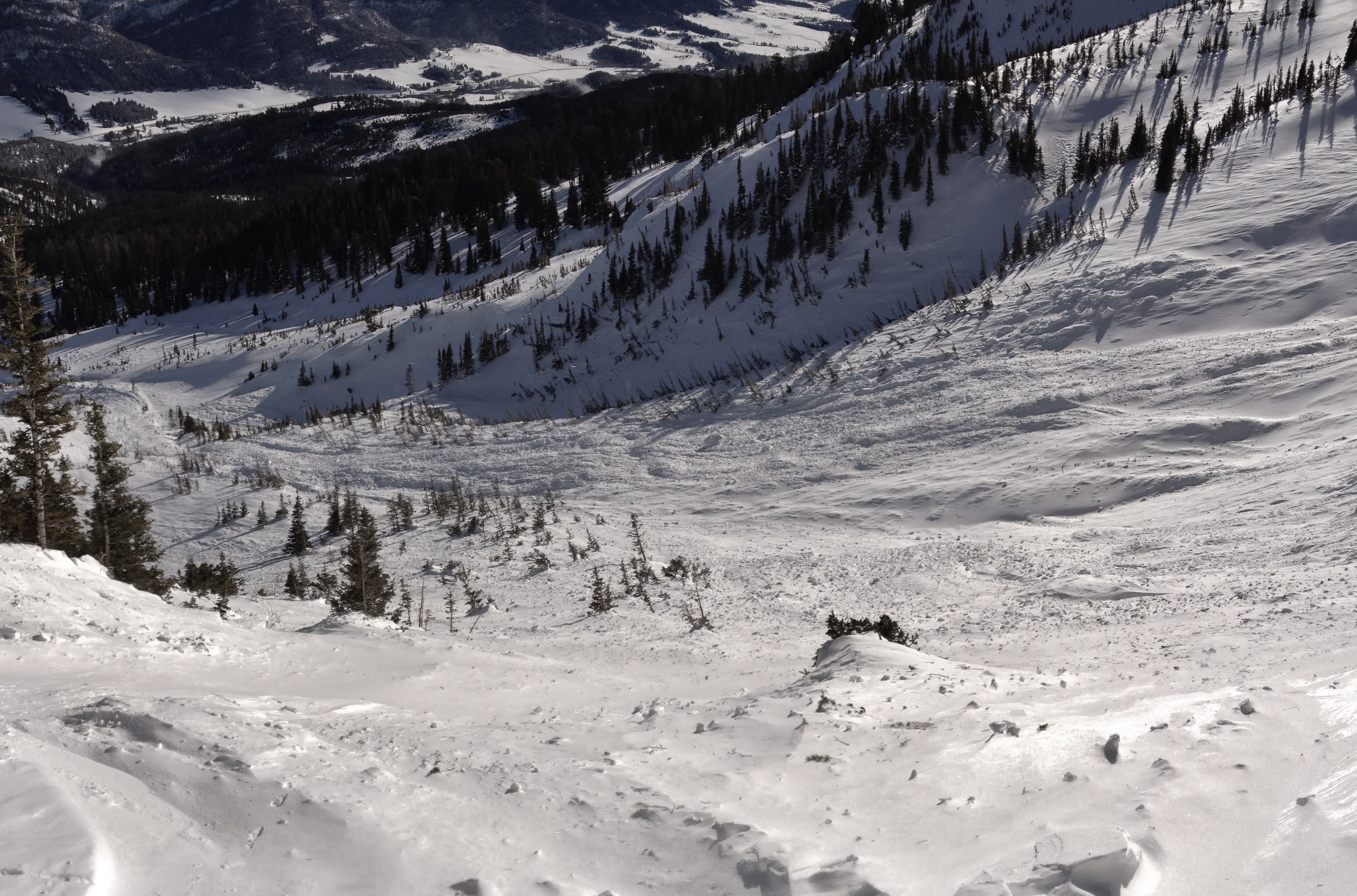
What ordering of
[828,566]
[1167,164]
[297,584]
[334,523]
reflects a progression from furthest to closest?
[1167,164] < [334,523] < [297,584] < [828,566]

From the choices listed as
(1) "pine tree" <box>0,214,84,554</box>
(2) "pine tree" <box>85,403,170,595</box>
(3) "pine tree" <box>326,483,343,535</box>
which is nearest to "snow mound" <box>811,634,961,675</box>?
(2) "pine tree" <box>85,403,170,595</box>

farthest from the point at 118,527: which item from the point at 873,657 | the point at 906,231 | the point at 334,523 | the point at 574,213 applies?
the point at 574,213

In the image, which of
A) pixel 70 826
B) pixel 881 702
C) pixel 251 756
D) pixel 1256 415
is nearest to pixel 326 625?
pixel 251 756

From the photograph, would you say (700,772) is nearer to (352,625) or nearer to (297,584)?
(352,625)

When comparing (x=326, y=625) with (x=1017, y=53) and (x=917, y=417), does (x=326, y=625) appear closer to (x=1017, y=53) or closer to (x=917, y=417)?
(x=917, y=417)

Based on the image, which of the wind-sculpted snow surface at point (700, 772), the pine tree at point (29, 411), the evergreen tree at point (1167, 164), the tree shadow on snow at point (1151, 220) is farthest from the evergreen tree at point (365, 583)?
the evergreen tree at point (1167, 164)

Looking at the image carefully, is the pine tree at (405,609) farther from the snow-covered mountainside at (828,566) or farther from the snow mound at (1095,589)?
the snow mound at (1095,589)

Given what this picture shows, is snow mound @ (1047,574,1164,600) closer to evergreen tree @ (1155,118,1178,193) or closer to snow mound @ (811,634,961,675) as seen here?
snow mound @ (811,634,961,675)
